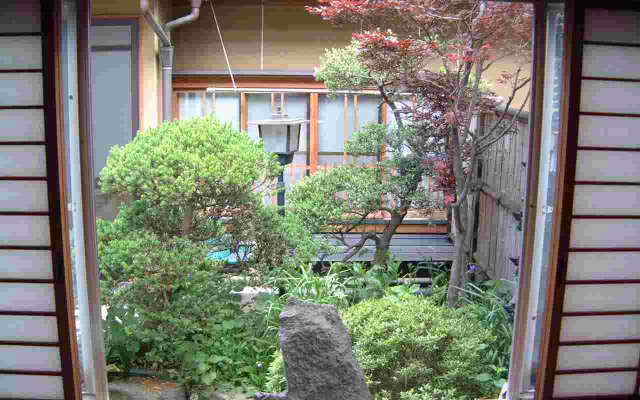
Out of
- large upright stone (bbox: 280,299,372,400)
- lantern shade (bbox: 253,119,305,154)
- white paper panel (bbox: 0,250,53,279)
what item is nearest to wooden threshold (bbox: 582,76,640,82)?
large upright stone (bbox: 280,299,372,400)

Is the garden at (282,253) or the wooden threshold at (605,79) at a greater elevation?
the wooden threshold at (605,79)

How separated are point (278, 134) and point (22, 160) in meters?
2.83

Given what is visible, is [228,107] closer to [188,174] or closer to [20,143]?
[188,174]

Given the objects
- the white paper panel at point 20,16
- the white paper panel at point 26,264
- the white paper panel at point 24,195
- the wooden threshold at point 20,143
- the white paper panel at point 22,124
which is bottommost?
the white paper panel at point 26,264

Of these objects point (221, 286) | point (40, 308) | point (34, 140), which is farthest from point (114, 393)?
point (34, 140)

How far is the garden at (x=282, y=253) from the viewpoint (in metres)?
4.85

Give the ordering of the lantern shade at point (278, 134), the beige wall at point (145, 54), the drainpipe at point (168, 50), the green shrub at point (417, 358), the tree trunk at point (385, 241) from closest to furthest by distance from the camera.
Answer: the green shrub at point (417, 358)
the lantern shade at point (278, 134)
the tree trunk at point (385, 241)
the beige wall at point (145, 54)
the drainpipe at point (168, 50)

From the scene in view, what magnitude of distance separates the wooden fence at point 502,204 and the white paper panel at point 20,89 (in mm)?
3968

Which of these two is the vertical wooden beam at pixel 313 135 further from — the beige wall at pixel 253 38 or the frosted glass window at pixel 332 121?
the beige wall at pixel 253 38

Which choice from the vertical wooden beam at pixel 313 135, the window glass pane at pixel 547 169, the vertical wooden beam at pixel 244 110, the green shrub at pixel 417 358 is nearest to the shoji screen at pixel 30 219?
the green shrub at pixel 417 358

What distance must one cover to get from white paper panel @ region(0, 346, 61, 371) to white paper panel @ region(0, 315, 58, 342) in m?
0.05

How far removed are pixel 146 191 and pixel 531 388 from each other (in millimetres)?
2933

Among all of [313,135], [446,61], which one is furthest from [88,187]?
[313,135]

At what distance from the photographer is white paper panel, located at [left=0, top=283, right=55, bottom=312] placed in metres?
3.54
